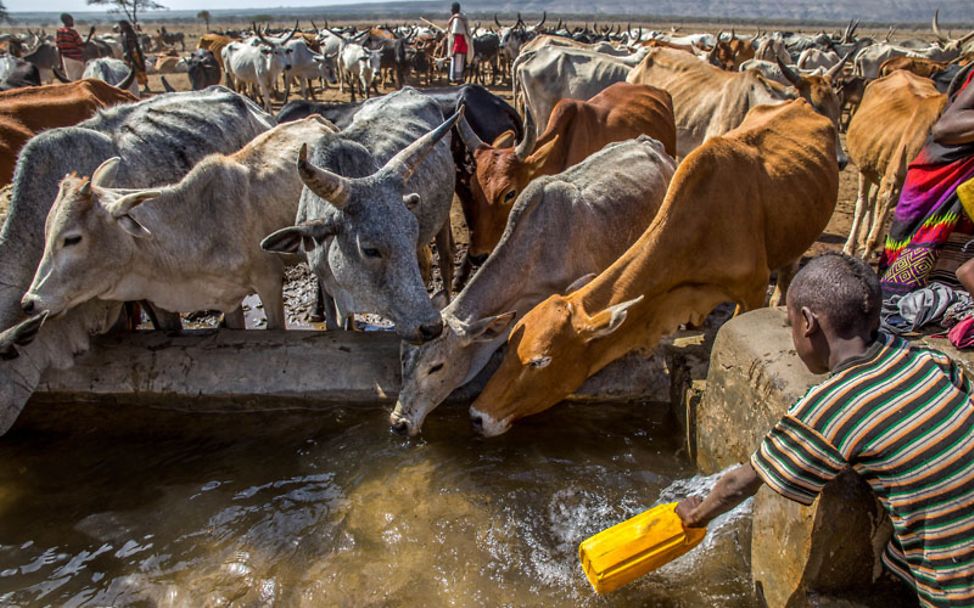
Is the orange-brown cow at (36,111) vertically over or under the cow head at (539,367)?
over

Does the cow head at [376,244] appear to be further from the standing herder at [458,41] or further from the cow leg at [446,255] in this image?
the standing herder at [458,41]

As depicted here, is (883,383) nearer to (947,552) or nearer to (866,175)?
(947,552)

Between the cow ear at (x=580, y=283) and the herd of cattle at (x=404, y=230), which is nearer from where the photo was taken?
the herd of cattle at (x=404, y=230)

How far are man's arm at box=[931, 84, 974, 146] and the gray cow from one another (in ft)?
17.2

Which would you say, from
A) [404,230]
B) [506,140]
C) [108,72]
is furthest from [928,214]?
[108,72]

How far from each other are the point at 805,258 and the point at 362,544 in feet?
18.7

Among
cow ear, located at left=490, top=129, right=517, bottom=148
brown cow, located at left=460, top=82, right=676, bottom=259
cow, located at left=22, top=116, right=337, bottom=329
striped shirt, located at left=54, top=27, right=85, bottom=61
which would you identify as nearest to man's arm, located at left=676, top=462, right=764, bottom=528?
cow, located at left=22, top=116, right=337, bottom=329

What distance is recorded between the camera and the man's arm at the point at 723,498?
2.31 metres

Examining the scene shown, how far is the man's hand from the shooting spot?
2.53 meters

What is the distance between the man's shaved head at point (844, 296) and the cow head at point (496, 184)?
12.5 feet

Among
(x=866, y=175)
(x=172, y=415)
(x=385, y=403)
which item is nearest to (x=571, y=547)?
(x=385, y=403)

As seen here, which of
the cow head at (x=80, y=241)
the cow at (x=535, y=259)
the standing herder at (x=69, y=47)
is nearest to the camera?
the cow head at (x=80, y=241)

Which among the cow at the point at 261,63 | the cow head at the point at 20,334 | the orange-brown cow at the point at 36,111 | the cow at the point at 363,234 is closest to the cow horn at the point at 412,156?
the cow at the point at 363,234

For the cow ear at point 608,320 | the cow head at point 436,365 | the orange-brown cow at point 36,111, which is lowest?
the cow head at point 436,365
